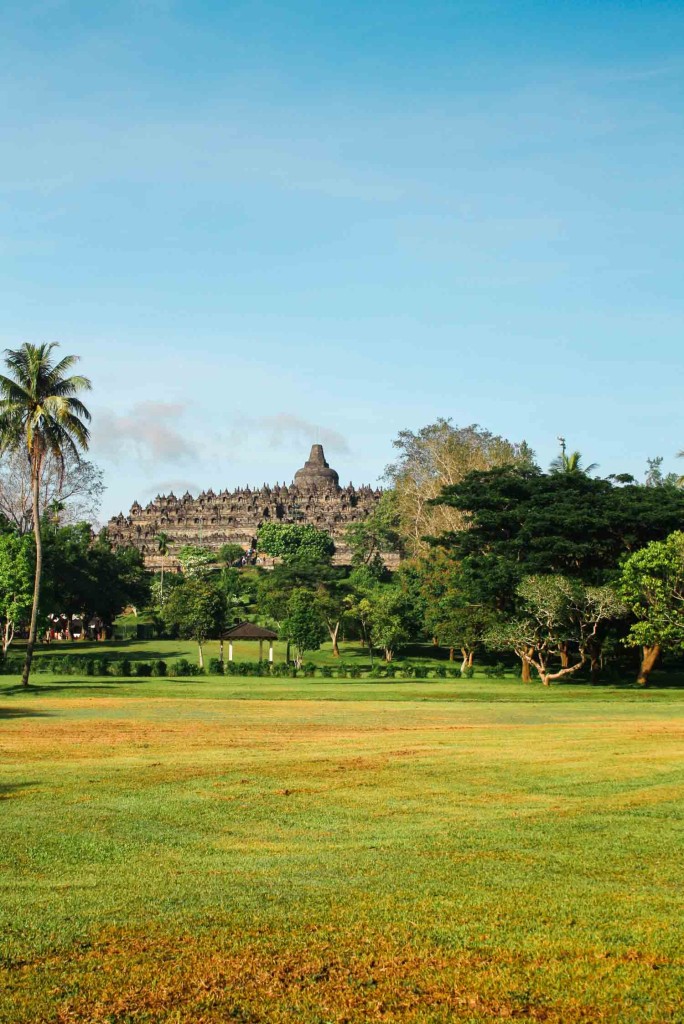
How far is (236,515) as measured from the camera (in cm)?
16012

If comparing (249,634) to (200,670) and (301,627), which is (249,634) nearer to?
(301,627)

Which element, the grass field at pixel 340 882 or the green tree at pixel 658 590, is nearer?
the grass field at pixel 340 882

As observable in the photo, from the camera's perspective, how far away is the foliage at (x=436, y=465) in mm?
81500

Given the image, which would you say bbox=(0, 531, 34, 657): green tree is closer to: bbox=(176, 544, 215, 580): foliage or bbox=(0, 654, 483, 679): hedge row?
bbox=(0, 654, 483, 679): hedge row

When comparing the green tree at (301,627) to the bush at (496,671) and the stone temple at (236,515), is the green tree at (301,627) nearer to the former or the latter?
the bush at (496,671)

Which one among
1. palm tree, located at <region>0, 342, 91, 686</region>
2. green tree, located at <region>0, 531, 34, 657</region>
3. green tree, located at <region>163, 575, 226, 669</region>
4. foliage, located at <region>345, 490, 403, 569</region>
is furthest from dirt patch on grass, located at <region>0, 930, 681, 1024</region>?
foliage, located at <region>345, 490, 403, 569</region>

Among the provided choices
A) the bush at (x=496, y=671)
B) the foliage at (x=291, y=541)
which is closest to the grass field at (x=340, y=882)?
the bush at (x=496, y=671)

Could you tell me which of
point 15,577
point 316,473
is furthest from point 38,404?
point 316,473

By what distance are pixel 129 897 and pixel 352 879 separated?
2327mm

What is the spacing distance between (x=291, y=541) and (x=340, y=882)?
122m

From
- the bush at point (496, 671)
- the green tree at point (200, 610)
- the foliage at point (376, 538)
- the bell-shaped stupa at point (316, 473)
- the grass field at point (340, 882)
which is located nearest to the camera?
the grass field at point (340, 882)

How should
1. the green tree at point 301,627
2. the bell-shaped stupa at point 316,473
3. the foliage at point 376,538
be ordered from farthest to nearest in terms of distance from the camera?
the bell-shaped stupa at point 316,473
the foliage at point 376,538
the green tree at point 301,627

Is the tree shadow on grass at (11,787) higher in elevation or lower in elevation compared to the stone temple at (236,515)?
lower

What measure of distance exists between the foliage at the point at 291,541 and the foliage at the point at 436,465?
40.7 metres
